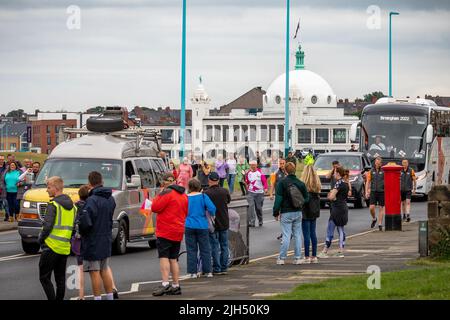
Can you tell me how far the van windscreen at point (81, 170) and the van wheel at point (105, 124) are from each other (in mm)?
1344

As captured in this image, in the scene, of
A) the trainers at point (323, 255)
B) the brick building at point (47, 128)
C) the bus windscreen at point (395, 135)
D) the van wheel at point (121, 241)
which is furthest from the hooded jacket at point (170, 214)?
the brick building at point (47, 128)

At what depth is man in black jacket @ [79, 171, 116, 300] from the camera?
15164mm

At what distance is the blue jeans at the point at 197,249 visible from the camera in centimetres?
1878

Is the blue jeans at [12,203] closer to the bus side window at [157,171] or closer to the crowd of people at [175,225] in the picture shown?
the bus side window at [157,171]

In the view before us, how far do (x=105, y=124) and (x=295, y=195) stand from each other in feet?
21.3

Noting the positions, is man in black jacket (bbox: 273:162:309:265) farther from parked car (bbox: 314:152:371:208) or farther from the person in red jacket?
parked car (bbox: 314:152:371:208)

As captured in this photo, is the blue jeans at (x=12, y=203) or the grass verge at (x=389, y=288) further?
the blue jeans at (x=12, y=203)

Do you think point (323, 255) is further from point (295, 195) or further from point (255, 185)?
point (255, 185)
